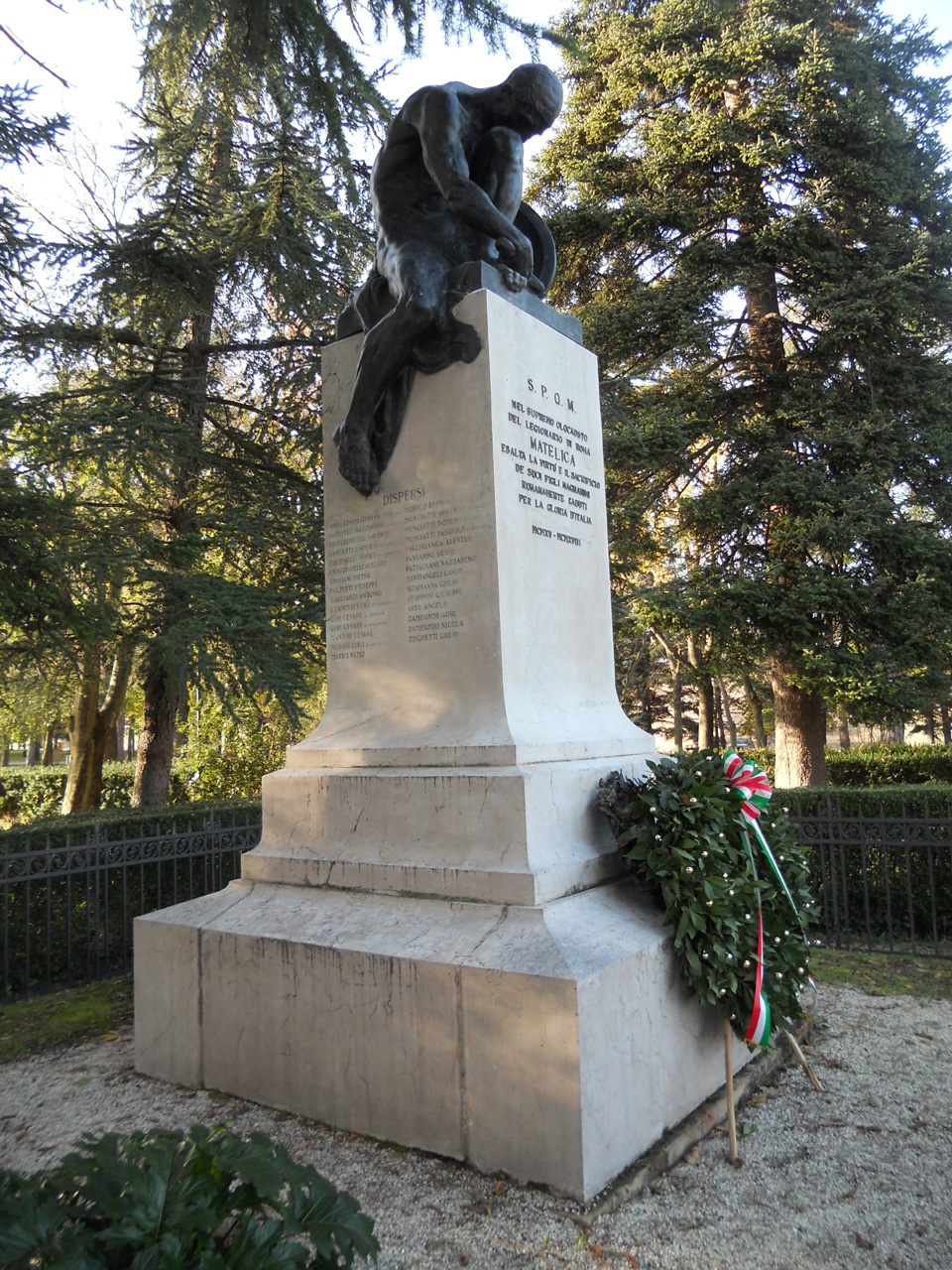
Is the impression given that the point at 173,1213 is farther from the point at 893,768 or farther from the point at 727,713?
the point at 727,713

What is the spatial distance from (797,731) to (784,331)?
6911 mm


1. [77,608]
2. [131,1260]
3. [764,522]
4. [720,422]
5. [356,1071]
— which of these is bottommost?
[356,1071]

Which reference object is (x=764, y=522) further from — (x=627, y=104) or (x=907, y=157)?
(x=627, y=104)

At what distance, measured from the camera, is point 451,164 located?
4.22m

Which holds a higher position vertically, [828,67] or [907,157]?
[828,67]

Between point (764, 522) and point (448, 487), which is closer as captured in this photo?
point (448, 487)

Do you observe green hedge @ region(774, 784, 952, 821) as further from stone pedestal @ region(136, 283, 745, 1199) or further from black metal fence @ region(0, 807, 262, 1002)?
black metal fence @ region(0, 807, 262, 1002)

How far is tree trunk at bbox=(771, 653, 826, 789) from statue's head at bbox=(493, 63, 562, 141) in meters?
9.81

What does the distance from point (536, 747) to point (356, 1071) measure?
1425 millimetres

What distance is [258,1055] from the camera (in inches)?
143

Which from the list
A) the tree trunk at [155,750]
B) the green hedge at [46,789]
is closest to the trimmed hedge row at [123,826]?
the tree trunk at [155,750]

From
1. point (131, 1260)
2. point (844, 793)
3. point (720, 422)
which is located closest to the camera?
point (131, 1260)

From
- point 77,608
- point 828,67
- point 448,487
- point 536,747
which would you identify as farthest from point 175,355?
point 828,67

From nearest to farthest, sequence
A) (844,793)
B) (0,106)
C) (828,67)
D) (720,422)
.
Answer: (0,106), (844,793), (828,67), (720,422)
